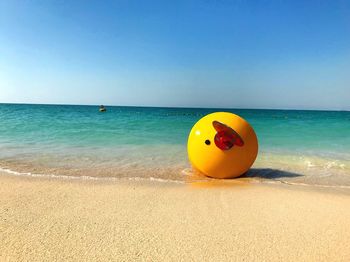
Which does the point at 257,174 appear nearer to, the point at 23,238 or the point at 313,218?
the point at 313,218

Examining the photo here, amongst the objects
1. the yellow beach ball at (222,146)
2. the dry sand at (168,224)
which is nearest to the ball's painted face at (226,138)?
the yellow beach ball at (222,146)

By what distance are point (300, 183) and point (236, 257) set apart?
351 cm

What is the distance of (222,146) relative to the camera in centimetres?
525

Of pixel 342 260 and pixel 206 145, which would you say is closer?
pixel 342 260

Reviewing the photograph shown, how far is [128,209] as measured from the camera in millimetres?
3549

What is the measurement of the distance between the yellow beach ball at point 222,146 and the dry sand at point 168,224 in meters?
0.84

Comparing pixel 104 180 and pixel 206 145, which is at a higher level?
pixel 206 145

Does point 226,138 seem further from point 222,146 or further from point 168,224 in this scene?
point 168,224

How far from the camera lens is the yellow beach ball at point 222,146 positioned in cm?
527

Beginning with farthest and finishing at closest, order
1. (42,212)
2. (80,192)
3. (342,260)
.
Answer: (80,192) → (42,212) → (342,260)

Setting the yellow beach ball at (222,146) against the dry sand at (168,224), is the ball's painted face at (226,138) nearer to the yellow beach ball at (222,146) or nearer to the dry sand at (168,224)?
the yellow beach ball at (222,146)

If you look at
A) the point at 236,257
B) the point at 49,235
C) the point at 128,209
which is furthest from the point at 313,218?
the point at 49,235

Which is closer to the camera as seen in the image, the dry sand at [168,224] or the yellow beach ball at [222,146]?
the dry sand at [168,224]

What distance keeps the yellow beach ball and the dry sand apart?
0.84 meters
